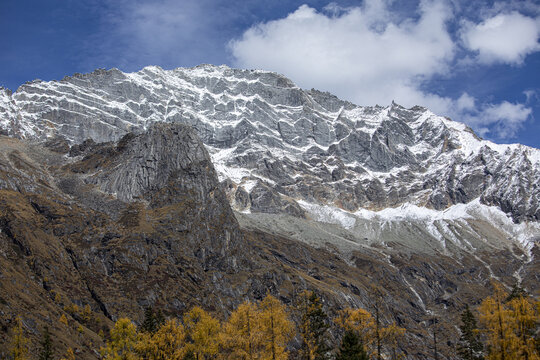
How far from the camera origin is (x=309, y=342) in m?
59.2

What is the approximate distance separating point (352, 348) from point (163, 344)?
23.3m

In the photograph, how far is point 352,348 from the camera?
62.0 metres

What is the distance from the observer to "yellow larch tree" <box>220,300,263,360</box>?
5681 centimetres

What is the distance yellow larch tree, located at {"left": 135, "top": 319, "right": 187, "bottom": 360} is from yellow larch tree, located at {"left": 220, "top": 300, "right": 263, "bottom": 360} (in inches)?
204

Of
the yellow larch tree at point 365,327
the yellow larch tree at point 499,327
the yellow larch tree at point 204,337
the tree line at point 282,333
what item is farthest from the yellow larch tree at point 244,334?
the yellow larch tree at point 499,327

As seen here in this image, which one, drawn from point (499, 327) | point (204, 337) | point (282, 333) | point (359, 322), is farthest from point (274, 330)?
point (499, 327)

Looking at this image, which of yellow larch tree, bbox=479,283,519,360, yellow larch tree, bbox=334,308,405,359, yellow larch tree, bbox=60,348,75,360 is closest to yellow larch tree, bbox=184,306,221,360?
yellow larch tree, bbox=334,308,405,359

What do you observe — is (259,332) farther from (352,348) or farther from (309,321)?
(352,348)

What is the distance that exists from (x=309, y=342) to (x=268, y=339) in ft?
18.0

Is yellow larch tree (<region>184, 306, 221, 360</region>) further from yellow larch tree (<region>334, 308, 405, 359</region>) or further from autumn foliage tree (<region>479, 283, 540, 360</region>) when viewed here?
autumn foliage tree (<region>479, 283, 540, 360</region>)

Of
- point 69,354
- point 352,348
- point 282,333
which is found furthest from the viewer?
point 69,354

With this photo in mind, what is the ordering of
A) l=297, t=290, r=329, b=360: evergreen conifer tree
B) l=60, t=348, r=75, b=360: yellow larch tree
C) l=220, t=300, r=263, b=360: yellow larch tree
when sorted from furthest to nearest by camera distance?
l=60, t=348, r=75, b=360: yellow larch tree → l=297, t=290, r=329, b=360: evergreen conifer tree → l=220, t=300, r=263, b=360: yellow larch tree

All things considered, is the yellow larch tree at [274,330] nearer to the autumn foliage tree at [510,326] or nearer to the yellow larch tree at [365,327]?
the yellow larch tree at [365,327]

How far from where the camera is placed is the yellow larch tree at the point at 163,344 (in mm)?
55438
